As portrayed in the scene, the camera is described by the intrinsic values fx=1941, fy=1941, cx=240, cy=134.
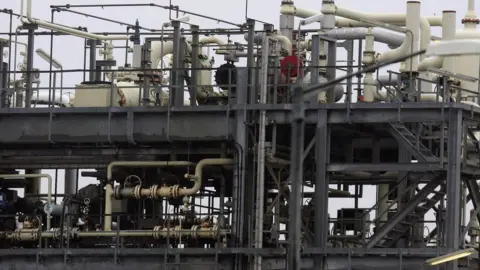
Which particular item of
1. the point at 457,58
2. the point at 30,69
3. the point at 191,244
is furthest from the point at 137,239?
the point at 457,58

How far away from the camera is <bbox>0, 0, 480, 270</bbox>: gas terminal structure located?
53750mm

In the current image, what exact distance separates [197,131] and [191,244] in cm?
330

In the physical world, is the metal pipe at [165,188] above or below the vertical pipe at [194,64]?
below

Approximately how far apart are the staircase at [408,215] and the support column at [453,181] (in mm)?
1116

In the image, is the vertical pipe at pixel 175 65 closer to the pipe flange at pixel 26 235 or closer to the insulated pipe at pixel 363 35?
the insulated pipe at pixel 363 35

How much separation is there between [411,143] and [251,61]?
5273 millimetres

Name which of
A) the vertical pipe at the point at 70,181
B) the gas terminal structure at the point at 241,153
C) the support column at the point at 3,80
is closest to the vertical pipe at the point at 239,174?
the gas terminal structure at the point at 241,153

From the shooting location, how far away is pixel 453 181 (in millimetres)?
52812

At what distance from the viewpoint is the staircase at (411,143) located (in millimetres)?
53509

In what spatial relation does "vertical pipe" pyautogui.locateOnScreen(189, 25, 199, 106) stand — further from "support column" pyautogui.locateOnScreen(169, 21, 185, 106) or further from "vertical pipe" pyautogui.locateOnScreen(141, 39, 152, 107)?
"vertical pipe" pyautogui.locateOnScreen(141, 39, 152, 107)

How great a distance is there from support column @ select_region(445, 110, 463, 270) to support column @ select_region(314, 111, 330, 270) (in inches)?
136

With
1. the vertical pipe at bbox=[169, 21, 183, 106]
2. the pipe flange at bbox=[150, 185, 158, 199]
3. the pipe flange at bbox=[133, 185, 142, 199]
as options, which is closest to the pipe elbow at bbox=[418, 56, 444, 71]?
the vertical pipe at bbox=[169, 21, 183, 106]

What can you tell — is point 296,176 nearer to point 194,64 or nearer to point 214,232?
point 214,232

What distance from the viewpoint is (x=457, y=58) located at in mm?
60688
